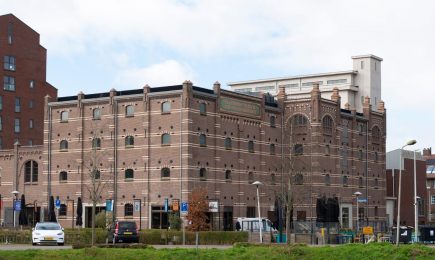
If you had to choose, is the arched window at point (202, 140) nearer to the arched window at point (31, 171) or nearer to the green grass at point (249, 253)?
the arched window at point (31, 171)

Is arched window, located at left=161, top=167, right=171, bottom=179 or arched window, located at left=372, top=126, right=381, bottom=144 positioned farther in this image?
arched window, located at left=372, top=126, right=381, bottom=144

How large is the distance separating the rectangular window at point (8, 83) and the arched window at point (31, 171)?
20273mm

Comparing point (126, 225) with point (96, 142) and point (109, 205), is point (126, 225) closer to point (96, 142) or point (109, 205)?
point (109, 205)

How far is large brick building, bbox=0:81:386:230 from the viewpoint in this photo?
257ft

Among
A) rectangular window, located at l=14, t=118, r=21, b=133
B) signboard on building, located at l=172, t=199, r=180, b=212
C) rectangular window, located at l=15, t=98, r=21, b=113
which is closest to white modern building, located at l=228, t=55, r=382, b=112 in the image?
rectangular window, located at l=15, t=98, r=21, b=113

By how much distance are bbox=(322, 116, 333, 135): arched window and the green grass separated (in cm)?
5629

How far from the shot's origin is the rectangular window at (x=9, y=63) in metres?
106

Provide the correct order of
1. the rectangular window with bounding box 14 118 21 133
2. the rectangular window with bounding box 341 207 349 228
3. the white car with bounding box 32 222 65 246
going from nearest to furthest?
the white car with bounding box 32 222 65 246 → the rectangular window with bounding box 341 207 349 228 → the rectangular window with bounding box 14 118 21 133

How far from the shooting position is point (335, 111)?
95.3 m

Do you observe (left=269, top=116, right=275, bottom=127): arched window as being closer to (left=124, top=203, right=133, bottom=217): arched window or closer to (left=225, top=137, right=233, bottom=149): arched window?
(left=225, top=137, right=233, bottom=149): arched window

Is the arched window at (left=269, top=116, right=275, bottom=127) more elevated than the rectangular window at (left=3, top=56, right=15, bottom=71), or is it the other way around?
the rectangular window at (left=3, top=56, right=15, bottom=71)

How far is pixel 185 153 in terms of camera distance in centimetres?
7719

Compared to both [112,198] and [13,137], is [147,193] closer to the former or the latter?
[112,198]

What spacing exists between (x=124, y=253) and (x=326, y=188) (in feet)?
193
